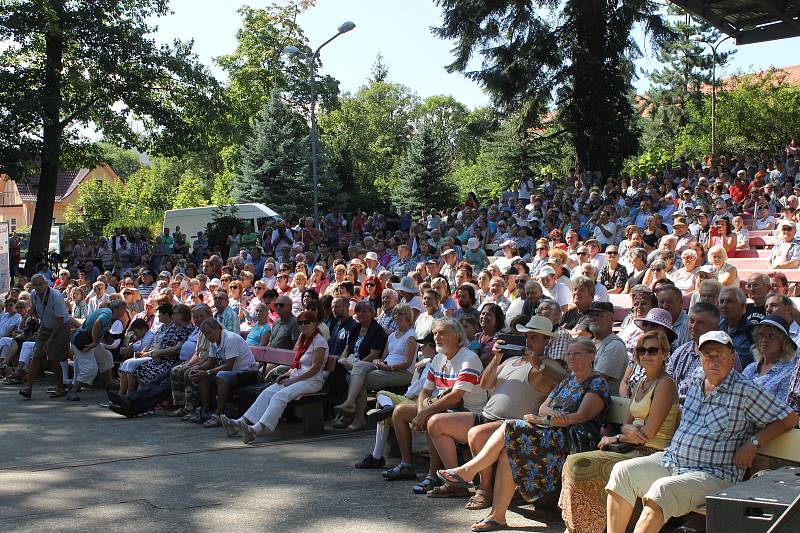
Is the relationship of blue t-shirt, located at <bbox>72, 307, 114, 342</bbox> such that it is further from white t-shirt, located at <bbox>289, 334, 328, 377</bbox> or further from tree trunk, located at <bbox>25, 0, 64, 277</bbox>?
tree trunk, located at <bbox>25, 0, 64, 277</bbox>

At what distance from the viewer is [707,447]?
4891mm

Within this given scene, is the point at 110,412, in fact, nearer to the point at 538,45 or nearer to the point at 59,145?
the point at 59,145

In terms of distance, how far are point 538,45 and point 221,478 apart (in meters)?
24.3

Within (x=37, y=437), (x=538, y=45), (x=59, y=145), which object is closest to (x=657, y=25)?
(x=538, y=45)

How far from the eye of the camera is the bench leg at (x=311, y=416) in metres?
9.09

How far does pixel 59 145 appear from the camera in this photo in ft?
94.7

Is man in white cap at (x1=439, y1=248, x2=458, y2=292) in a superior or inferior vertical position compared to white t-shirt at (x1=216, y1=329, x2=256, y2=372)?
superior

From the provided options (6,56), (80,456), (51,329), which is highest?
(6,56)

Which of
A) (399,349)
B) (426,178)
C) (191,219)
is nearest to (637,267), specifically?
(399,349)

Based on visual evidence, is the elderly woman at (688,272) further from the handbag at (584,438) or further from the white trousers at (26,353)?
the white trousers at (26,353)

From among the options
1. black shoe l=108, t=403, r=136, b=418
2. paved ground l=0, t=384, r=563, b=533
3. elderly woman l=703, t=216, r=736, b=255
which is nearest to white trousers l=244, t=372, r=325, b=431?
paved ground l=0, t=384, r=563, b=533

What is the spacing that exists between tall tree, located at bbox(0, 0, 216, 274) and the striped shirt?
82.8ft

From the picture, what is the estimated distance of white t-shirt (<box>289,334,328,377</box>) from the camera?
9047 millimetres

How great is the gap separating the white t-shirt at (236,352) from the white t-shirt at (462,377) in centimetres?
351
